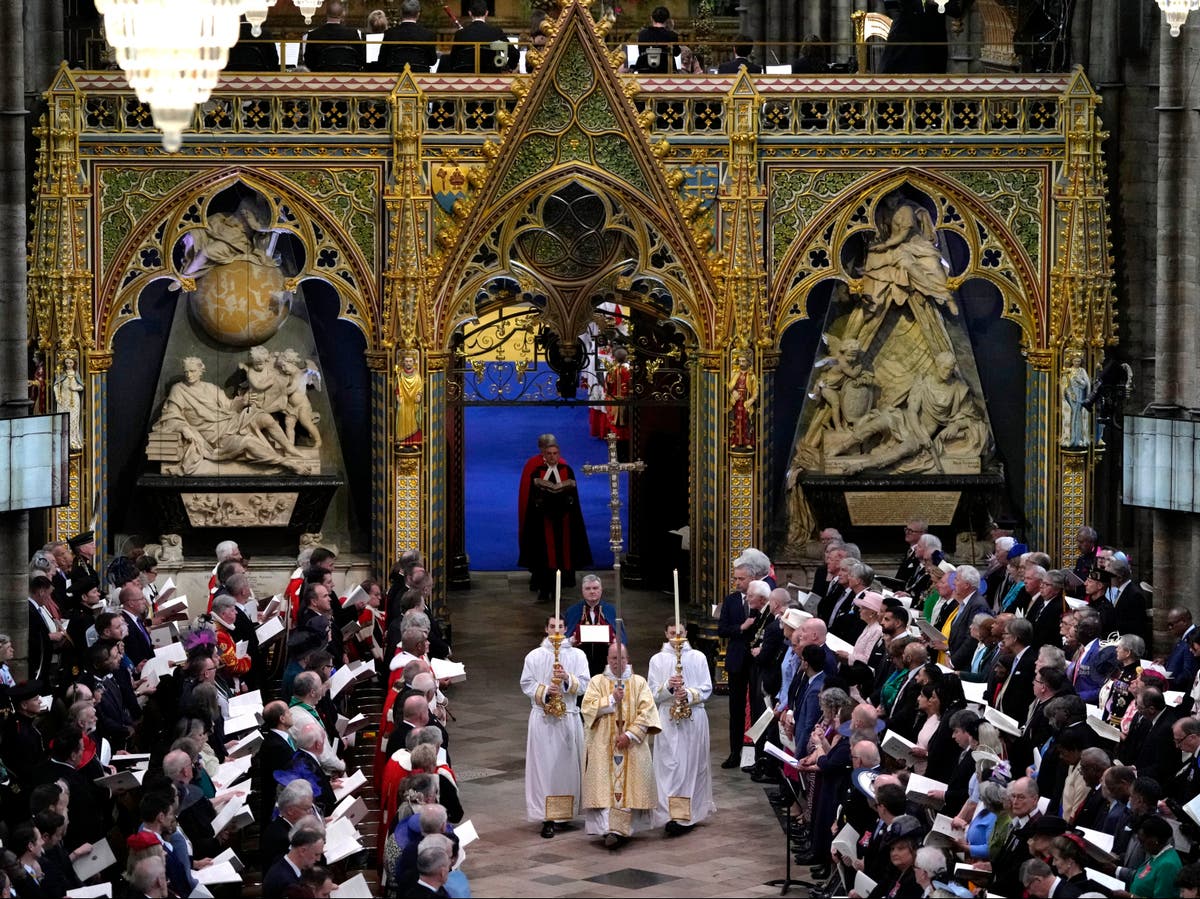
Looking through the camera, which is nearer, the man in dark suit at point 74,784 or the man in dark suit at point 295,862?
the man in dark suit at point 295,862

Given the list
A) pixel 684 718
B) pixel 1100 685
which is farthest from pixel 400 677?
pixel 1100 685

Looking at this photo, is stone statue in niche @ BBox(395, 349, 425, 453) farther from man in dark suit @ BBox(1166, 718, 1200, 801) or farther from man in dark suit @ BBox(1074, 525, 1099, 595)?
man in dark suit @ BBox(1166, 718, 1200, 801)

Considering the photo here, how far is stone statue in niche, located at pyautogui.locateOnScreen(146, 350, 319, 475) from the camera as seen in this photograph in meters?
25.8

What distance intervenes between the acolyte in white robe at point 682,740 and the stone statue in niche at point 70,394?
8003 millimetres

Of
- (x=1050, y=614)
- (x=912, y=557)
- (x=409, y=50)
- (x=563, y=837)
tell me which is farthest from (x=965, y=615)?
(x=409, y=50)

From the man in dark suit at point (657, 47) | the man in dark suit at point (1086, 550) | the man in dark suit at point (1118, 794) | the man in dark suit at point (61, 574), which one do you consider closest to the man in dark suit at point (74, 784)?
the man in dark suit at point (61, 574)

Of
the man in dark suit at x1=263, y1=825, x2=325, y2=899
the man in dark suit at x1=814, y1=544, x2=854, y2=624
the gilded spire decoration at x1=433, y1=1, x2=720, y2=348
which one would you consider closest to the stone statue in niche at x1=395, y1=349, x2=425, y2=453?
the gilded spire decoration at x1=433, y1=1, x2=720, y2=348

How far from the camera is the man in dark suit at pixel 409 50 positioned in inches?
1016

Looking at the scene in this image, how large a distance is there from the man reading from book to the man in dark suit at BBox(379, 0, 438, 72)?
4785 mm

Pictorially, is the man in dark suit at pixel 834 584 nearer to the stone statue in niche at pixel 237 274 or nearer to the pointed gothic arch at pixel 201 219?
the pointed gothic arch at pixel 201 219

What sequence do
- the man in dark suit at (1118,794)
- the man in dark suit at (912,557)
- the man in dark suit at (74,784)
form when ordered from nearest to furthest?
1. the man in dark suit at (1118,794)
2. the man in dark suit at (74,784)
3. the man in dark suit at (912,557)

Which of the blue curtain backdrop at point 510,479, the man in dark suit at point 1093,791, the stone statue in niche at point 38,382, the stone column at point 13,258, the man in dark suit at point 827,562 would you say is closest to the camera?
the man in dark suit at point 1093,791

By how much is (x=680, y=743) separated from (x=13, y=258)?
7217mm

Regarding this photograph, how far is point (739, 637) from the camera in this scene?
2219 centimetres
